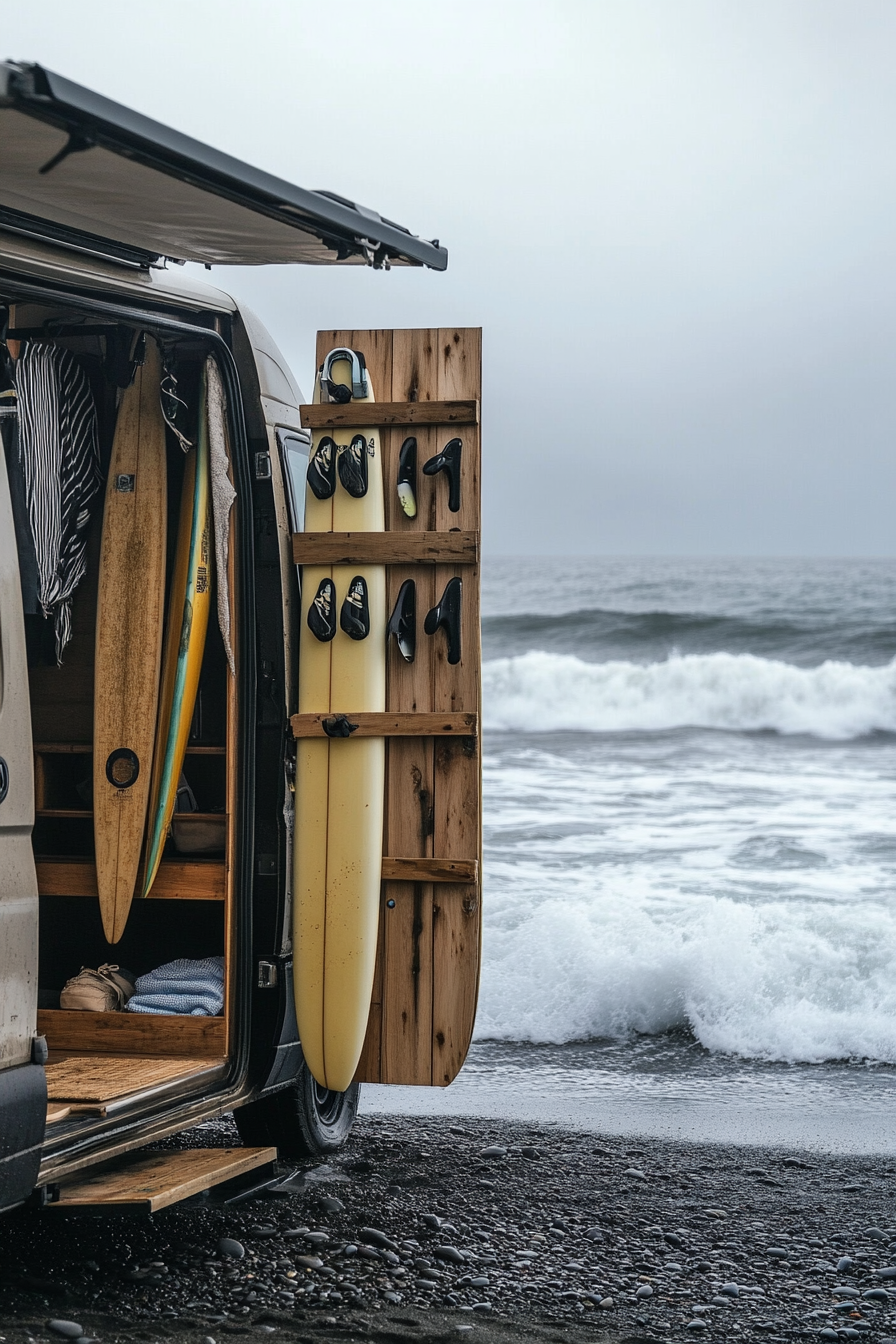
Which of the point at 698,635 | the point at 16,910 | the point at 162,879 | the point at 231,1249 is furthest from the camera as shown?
the point at 698,635

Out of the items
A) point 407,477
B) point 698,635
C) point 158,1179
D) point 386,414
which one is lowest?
point 158,1179

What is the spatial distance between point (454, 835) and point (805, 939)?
150 inches

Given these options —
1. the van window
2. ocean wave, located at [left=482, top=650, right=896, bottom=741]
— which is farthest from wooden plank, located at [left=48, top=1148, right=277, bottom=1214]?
ocean wave, located at [left=482, top=650, right=896, bottom=741]

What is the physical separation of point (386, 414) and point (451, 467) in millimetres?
278

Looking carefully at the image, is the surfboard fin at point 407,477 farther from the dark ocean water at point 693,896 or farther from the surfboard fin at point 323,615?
the dark ocean water at point 693,896

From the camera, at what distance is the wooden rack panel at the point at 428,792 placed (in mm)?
4230

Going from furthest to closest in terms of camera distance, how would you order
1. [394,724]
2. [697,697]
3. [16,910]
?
[697,697] → [394,724] → [16,910]

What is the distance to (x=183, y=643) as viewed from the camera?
171 inches

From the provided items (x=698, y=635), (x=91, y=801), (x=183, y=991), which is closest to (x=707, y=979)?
(x=183, y=991)

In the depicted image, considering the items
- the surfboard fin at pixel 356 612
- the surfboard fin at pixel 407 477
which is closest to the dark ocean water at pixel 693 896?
the surfboard fin at pixel 356 612

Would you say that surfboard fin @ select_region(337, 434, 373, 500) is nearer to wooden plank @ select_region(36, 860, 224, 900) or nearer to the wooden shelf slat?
the wooden shelf slat

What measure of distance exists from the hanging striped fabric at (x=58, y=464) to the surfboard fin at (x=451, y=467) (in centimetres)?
114

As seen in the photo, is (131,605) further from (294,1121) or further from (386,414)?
(294,1121)

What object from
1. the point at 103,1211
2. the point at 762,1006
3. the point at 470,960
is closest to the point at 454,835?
the point at 470,960
